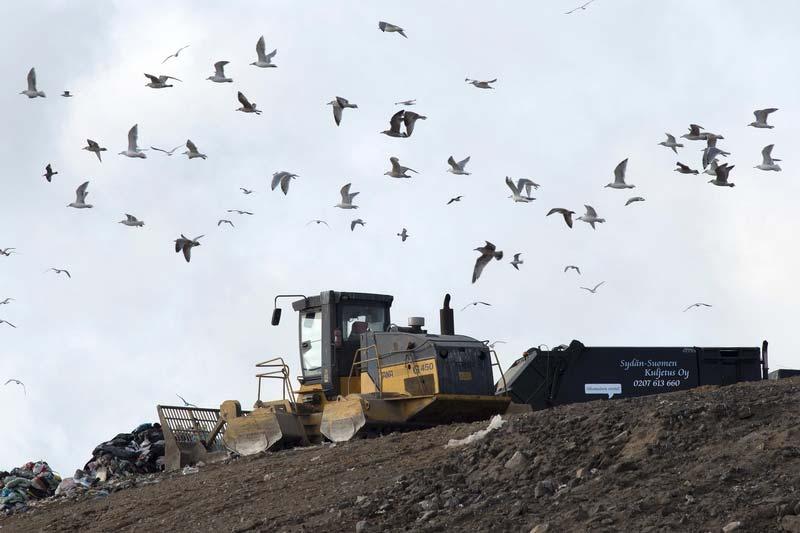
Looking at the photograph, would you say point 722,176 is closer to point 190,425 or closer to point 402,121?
point 402,121

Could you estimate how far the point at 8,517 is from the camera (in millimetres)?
17641

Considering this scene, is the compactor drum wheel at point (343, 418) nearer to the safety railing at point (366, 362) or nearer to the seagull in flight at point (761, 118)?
the safety railing at point (366, 362)

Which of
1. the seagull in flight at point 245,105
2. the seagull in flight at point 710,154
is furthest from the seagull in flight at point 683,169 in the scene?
the seagull in flight at point 245,105

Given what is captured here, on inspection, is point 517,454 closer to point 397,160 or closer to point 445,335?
point 445,335

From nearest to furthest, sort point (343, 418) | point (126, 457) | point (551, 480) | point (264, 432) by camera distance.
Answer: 1. point (551, 480)
2. point (343, 418)
3. point (264, 432)
4. point (126, 457)

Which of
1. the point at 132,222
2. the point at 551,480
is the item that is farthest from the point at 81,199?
the point at 551,480

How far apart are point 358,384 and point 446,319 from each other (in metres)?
1.58

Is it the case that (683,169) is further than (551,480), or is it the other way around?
(683,169)

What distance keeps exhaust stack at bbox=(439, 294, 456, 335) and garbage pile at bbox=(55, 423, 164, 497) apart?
15.2ft

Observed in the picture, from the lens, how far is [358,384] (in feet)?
59.2

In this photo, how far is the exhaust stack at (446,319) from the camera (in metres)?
18.6

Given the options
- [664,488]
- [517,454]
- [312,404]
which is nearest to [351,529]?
[517,454]

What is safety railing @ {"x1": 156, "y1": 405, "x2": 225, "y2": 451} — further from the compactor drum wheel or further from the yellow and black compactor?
the compactor drum wheel

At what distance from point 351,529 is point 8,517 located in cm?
767
